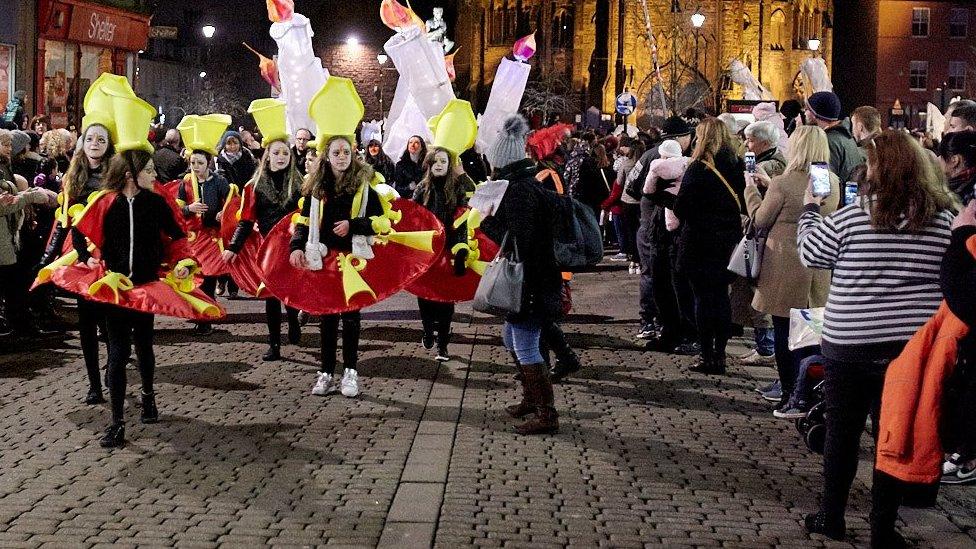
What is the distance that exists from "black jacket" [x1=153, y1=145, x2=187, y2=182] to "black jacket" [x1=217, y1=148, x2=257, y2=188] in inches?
17.5

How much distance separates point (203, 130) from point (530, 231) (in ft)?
16.2

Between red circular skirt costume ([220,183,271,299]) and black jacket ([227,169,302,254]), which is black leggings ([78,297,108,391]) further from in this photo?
red circular skirt costume ([220,183,271,299])

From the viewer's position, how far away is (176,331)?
13188mm

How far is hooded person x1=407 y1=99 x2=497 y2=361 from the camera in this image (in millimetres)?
11250

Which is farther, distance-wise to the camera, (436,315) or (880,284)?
(436,315)

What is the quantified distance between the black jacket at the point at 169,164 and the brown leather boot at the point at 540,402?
747 centimetres

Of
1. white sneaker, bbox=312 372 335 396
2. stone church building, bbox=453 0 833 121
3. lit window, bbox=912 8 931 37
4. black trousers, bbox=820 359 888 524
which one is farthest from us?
stone church building, bbox=453 0 833 121

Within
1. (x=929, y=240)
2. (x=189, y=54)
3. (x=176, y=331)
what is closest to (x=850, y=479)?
(x=929, y=240)

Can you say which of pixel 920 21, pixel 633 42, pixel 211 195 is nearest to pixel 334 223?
pixel 211 195

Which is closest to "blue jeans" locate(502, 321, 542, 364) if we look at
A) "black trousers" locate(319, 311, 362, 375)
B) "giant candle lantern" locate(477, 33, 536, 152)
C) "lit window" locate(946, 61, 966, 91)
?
"black trousers" locate(319, 311, 362, 375)

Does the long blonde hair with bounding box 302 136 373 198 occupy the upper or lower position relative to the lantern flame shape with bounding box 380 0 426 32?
lower

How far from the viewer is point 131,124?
27.9ft

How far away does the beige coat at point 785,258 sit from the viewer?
9070 millimetres

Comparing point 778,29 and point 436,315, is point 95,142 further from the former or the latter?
point 778,29
